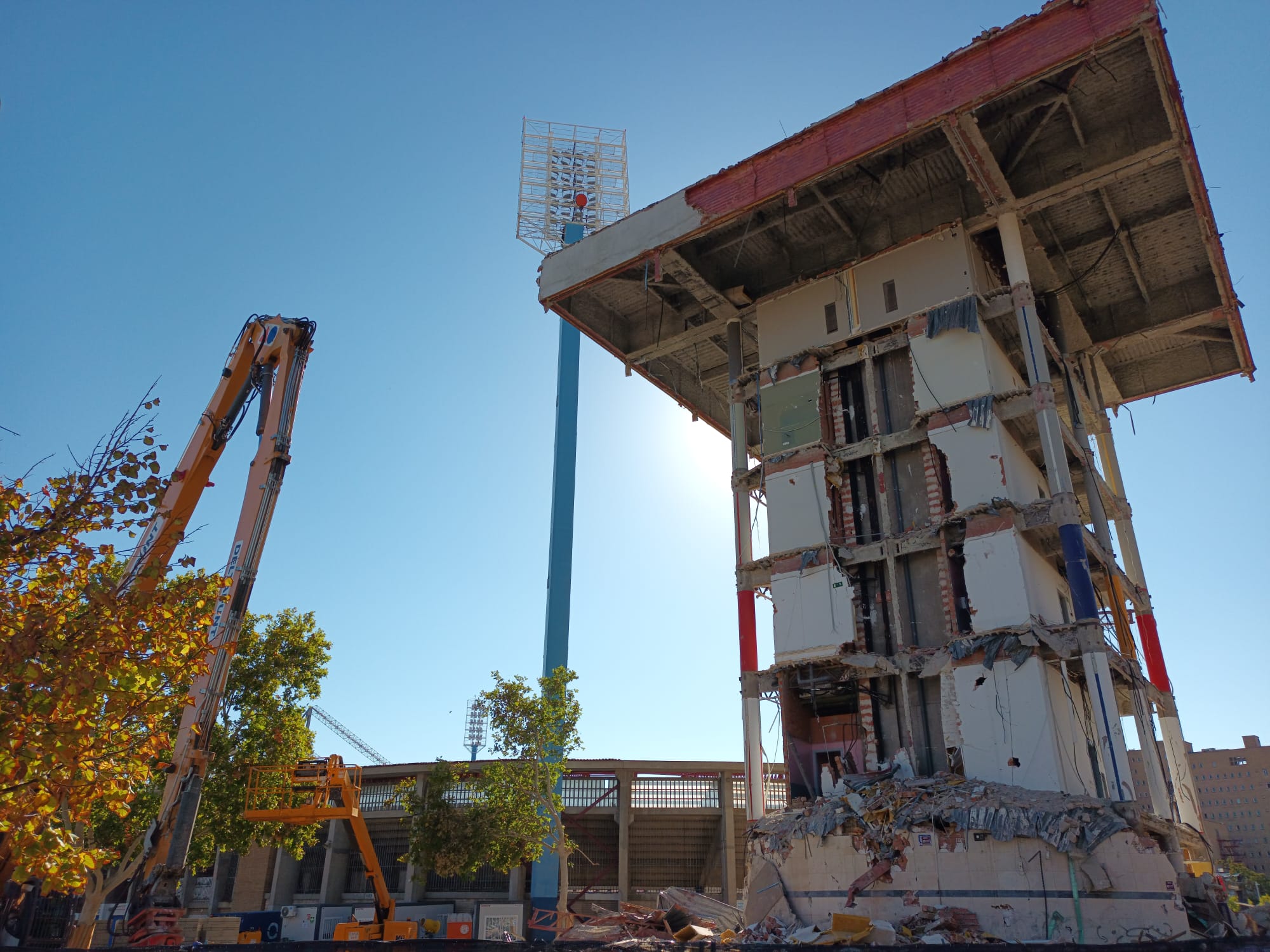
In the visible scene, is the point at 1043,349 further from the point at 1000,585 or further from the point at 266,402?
the point at 266,402

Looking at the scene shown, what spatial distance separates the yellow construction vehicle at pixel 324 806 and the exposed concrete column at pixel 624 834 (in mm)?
15008

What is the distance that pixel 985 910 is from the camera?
2145 centimetres

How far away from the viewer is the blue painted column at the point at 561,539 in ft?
136

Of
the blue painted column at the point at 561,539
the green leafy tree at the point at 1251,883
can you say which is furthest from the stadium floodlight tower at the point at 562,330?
the green leafy tree at the point at 1251,883

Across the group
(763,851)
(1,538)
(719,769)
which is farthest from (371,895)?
(1,538)

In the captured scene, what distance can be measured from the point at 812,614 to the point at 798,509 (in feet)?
12.2

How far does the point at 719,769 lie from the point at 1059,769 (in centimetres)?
2293

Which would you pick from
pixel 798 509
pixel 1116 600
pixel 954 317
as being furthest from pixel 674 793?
pixel 954 317

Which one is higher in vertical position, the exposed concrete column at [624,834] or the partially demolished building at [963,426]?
the partially demolished building at [963,426]

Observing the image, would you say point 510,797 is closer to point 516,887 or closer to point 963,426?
point 516,887

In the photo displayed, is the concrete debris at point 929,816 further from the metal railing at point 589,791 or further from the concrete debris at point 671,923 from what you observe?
the metal railing at point 589,791

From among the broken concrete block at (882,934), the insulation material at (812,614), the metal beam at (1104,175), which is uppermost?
the metal beam at (1104,175)

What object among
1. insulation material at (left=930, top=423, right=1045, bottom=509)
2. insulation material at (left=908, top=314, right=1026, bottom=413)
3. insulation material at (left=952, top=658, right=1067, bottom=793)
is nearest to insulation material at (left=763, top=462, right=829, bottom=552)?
insulation material at (left=930, top=423, right=1045, bottom=509)

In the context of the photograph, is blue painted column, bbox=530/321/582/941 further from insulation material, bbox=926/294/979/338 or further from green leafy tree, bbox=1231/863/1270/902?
green leafy tree, bbox=1231/863/1270/902
